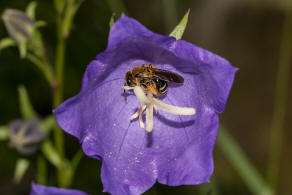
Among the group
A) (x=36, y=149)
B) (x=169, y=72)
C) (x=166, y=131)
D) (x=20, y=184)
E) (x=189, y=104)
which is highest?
(x=169, y=72)

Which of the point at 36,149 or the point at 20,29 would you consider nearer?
the point at 20,29

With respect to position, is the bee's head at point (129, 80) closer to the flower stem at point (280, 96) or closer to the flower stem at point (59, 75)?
the flower stem at point (59, 75)

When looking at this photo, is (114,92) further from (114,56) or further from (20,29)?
(20,29)

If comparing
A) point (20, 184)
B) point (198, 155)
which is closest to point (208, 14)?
point (20, 184)

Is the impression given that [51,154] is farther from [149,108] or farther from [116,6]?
[116,6]

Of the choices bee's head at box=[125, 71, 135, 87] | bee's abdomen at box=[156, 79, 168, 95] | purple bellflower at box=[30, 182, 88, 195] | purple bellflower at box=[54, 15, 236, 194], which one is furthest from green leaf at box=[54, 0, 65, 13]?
purple bellflower at box=[30, 182, 88, 195]

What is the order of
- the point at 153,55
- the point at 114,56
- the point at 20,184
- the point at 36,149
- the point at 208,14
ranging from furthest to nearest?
the point at 208,14 → the point at 20,184 → the point at 36,149 → the point at 153,55 → the point at 114,56

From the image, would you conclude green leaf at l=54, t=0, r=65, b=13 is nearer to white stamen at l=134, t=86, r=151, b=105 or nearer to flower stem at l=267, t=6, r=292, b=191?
white stamen at l=134, t=86, r=151, b=105
